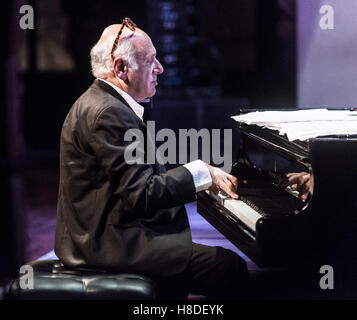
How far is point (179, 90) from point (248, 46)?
3222 millimetres

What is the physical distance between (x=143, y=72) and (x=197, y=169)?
41 centimetres

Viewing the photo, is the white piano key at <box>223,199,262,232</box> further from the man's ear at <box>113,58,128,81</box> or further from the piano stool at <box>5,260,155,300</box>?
the man's ear at <box>113,58,128,81</box>

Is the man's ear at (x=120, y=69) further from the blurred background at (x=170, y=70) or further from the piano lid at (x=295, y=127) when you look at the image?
the blurred background at (x=170, y=70)

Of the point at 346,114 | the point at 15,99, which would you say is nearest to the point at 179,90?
the point at 15,99

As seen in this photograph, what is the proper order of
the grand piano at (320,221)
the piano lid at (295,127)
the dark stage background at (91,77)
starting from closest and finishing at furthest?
the grand piano at (320,221), the piano lid at (295,127), the dark stage background at (91,77)

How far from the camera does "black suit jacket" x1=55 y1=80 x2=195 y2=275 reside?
223 centimetres

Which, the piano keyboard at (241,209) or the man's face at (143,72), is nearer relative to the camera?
the piano keyboard at (241,209)

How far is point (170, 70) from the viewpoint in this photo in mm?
8617

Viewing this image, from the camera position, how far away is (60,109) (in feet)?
37.6

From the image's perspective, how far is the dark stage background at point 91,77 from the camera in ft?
23.3

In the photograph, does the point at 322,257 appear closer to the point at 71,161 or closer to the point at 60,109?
the point at 71,161

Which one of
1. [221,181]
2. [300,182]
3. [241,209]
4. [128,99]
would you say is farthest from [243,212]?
[128,99]

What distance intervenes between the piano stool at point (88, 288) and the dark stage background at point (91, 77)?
2.79 m

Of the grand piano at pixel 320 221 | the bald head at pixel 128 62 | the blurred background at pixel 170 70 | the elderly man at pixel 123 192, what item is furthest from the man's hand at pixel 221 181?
the blurred background at pixel 170 70
